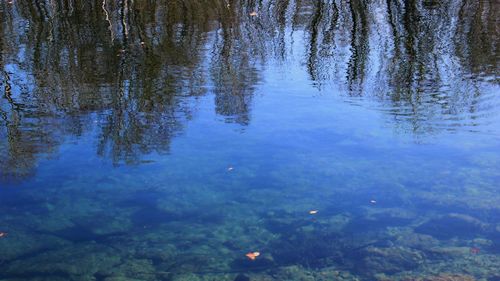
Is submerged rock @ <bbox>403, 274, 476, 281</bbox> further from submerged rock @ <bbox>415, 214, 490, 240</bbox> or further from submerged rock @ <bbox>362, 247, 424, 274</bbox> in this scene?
submerged rock @ <bbox>415, 214, 490, 240</bbox>

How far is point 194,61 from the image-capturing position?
10758 millimetres

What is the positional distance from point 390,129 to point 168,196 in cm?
333

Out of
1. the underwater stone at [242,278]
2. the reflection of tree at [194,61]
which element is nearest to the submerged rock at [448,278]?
the underwater stone at [242,278]

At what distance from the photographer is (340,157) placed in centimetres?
696

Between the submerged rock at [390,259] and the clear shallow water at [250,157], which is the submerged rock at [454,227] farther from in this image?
the submerged rock at [390,259]

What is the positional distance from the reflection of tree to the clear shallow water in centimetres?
5

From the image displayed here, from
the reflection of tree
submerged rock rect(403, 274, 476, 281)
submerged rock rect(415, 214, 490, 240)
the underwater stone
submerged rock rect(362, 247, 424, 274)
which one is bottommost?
the underwater stone

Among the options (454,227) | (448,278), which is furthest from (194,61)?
(448,278)

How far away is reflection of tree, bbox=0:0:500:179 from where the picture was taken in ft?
26.0

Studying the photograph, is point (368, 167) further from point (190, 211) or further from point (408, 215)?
point (190, 211)

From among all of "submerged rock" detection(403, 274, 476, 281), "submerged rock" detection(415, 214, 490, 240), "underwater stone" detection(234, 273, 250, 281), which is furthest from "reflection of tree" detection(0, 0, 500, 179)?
"submerged rock" detection(403, 274, 476, 281)

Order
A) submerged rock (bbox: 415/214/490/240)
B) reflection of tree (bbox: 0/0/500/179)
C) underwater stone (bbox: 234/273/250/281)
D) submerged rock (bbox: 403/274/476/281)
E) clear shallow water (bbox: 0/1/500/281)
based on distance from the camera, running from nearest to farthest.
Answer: submerged rock (bbox: 403/274/476/281) → underwater stone (bbox: 234/273/250/281) → clear shallow water (bbox: 0/1/500/281) → submerged rock (bbox: 415/214/490/240) → reflection of tree (bbox: 0/0/500/179)

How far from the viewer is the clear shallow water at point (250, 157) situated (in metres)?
5.06

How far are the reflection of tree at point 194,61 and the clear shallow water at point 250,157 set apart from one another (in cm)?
5
